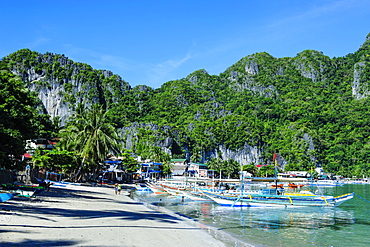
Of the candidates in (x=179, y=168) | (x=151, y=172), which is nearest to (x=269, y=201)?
(x=151, y=172)

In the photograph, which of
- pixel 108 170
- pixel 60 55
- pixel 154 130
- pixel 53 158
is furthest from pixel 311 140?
pixel 53 158

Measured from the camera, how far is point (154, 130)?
169 m

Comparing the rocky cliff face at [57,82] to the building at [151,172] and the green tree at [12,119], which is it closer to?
the building at [151,172]

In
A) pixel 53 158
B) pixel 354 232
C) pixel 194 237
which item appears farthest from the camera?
pixel 53 158

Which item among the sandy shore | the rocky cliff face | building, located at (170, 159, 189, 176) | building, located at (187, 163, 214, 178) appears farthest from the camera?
the rocky cliff face

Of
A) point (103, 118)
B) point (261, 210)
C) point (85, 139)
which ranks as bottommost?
point (261, 210)

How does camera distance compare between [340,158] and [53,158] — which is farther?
[340,158]

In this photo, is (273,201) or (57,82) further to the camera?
(57,82)

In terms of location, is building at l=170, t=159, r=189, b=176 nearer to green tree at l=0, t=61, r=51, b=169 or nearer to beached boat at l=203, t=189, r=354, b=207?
beached boat at l=203, t=189, r=354, b=207

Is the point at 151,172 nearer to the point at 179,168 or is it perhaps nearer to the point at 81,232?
the point at 179,168

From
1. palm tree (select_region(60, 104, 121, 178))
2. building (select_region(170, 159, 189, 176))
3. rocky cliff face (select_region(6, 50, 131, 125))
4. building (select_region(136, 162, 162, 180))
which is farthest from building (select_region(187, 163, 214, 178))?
palm tree (select_region(60, 104, 121, 178))

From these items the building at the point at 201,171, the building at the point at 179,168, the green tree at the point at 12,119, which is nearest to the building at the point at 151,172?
the building at the point at 179,168

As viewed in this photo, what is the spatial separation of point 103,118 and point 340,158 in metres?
173

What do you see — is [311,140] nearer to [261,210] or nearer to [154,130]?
[154,130]
